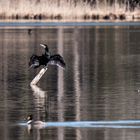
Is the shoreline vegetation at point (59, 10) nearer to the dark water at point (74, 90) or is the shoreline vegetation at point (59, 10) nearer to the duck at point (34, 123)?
the dark water at point (74, 90)

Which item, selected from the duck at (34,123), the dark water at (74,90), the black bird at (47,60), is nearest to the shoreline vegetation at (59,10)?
the dark water at (74,90)

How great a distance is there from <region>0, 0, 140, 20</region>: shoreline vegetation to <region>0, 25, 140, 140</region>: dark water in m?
10.8

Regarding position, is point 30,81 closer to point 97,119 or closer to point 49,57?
point 49,57

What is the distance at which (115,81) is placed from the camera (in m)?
18.9

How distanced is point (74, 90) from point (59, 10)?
27.5m

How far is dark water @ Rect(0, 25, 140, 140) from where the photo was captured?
12242 mm

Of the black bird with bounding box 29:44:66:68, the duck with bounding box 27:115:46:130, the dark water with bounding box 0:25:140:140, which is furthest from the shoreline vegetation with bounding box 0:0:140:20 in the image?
the duck with bounding box 27:115:46:130

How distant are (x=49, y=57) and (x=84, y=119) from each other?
4.61m

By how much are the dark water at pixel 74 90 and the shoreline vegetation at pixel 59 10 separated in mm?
10797

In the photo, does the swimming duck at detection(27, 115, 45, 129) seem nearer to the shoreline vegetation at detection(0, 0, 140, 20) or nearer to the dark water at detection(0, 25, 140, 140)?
the dark water at detection(0, 25, 140, 140)

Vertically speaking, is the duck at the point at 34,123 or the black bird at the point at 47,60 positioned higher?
the black bird at the point at 47,60

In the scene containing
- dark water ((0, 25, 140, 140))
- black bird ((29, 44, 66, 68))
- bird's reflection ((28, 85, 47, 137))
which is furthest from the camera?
black bird ((29, 44, 66, 68))

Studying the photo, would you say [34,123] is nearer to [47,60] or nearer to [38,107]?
[38,107]

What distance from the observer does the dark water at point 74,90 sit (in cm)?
1224
